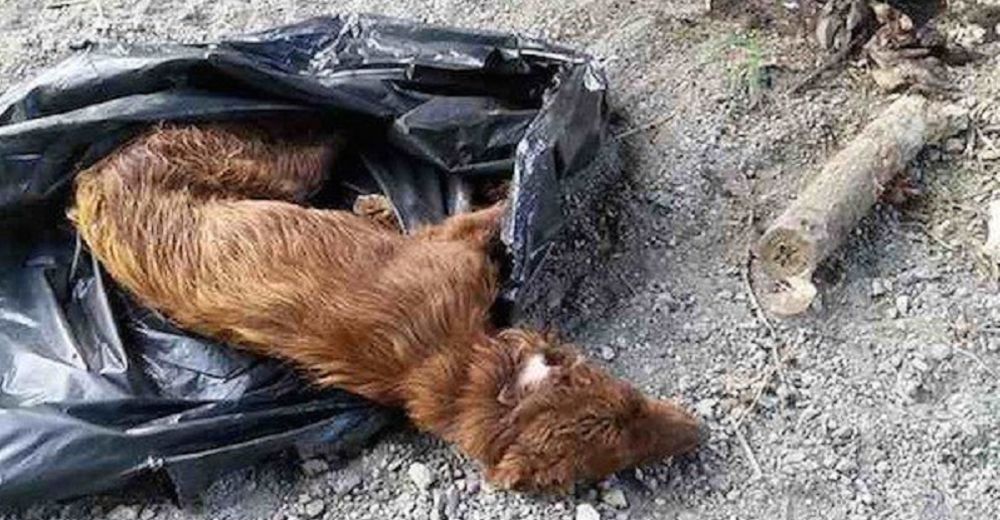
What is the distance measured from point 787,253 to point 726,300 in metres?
0.19

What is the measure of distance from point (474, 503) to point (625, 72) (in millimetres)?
1611

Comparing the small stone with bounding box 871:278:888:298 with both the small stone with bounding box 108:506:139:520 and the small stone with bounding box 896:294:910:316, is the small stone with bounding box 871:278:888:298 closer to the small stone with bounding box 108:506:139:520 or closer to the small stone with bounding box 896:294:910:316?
the small stone with bounding box 896:294:910:316

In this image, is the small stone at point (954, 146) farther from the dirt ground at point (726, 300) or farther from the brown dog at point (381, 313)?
Answer: the brown dog at point (381, 313)

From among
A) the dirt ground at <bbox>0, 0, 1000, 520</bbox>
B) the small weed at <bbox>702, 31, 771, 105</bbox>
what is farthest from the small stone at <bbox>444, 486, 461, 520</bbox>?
the small weed at <bbox>702, 31, 771, 105</bbox>

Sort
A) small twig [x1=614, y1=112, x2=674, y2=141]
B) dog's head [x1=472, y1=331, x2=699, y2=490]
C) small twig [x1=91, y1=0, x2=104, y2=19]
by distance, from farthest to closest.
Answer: small twig [x1=91, y1=0, x2=104, y2=19] → small twig [x1=614, y1=112, x2=674, y2=141] → dog's head [x1=472, y1=331, x2=699, y2=490]

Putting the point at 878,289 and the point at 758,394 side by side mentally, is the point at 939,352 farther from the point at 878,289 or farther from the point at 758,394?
the point at 758,394

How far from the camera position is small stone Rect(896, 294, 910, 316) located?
3.77 metres

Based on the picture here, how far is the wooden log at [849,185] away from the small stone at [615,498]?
2.49 feet

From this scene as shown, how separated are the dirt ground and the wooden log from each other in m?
0.09

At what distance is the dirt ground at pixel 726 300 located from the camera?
11.3 ft

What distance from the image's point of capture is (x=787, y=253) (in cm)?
377

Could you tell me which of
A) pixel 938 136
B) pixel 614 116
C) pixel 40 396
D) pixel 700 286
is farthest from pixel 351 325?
pixel 938 136

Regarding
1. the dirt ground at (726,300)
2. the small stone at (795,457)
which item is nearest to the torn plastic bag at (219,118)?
the dirt ground at (726,300)

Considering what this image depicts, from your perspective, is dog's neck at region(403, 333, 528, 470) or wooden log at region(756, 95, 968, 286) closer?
dog's neck at region(403, 333, 528, 470)
